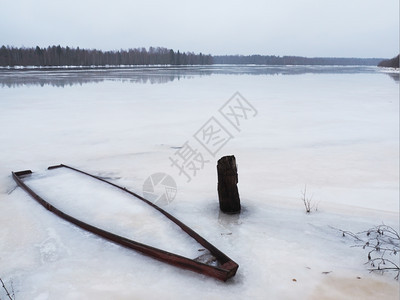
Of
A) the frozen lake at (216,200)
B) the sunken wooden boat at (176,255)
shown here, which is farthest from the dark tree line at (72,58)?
the sunken wooden boat at (176,255)

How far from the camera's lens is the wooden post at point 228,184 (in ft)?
15.5

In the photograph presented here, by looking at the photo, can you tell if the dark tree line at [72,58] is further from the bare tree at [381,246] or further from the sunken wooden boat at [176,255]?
the bare tree at [381,246]

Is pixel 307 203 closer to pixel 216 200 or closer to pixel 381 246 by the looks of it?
pixel 381 246

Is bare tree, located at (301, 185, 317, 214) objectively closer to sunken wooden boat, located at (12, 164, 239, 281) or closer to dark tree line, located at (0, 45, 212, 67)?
sunken wooden boat, located at (12, 164, 239, 281)

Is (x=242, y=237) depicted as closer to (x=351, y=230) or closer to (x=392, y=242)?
(x=351, y=230)

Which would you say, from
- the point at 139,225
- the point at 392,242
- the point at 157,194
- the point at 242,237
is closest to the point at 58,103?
the point at 157,194

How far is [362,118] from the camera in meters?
12.5

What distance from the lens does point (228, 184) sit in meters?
4.79

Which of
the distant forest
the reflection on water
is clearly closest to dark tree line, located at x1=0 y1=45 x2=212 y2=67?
the distant forest

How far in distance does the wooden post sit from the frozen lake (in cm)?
21

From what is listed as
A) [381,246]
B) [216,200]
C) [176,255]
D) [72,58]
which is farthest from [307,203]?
[72,58]

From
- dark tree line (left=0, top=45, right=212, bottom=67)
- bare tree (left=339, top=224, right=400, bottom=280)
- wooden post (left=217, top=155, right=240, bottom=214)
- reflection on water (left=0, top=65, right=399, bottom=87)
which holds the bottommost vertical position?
bare tree (left=339, top=224, right=400, bottom=280)

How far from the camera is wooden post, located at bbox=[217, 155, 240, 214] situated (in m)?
4.72

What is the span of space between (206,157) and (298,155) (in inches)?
90.2
